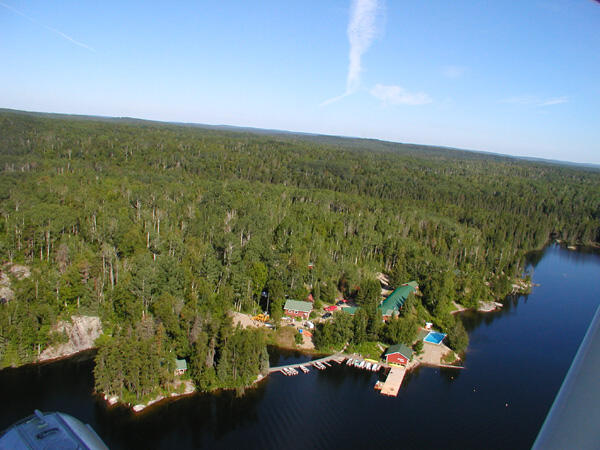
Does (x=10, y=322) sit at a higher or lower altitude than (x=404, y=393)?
higher

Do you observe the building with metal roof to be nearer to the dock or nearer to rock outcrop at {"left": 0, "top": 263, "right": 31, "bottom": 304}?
the dock

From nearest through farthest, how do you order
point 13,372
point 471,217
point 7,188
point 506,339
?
point 13,372, point 506,339, point 7,188, point 471,217

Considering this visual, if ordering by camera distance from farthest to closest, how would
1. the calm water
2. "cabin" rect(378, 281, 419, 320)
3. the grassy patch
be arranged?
1. "cabin" rect(378, 281, 419, 320)
2. the grassy patch
3. the calm water

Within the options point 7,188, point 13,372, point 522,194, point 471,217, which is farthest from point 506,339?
point 522,194

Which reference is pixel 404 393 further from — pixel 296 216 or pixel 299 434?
pixel 296 216

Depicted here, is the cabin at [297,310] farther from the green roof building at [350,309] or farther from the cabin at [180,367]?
the cabin at [180,367]

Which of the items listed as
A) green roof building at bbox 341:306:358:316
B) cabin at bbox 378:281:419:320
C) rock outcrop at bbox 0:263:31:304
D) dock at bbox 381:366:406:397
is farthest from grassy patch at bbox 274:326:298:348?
rock outcrop at bbox 0:263:31:304

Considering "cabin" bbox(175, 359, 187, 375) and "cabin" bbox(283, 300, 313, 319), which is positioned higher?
"cabin" bbox(175, 359, 187, 375)

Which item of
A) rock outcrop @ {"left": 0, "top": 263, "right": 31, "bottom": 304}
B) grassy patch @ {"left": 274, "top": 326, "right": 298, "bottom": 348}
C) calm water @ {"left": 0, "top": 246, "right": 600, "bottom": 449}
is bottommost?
grassy patch @ {"left": 274, "top": 326, "right": 298, "bottom": 348}
